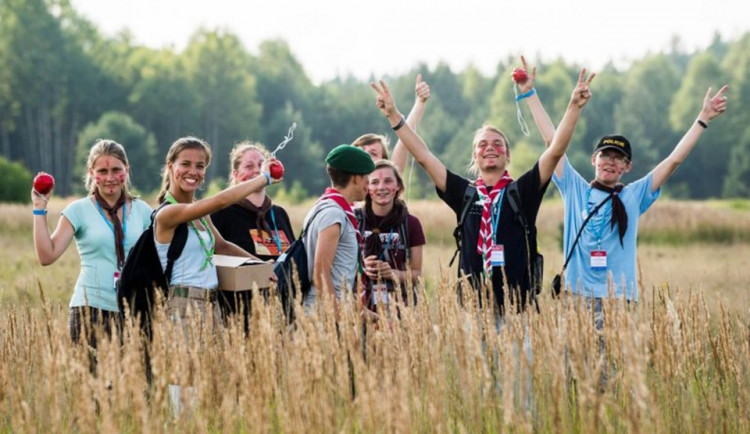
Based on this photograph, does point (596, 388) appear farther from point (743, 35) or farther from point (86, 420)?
point (743, 35)

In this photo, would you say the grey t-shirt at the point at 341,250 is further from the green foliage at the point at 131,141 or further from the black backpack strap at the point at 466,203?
the green foliage at the point at 131,141

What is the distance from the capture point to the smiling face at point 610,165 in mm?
6555

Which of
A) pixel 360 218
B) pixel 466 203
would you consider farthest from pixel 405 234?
pixel 466 203

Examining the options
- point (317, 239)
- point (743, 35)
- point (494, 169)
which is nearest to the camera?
point (317, 239)

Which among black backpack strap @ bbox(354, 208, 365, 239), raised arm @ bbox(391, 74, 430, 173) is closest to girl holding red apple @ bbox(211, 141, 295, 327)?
black backpack strap @ bbox(354, 208, 365, 239)

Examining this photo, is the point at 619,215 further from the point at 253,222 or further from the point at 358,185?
the point at 253,222

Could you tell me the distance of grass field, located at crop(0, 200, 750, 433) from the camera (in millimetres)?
3910

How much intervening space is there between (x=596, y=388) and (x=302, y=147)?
3389 inches

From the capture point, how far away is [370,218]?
6.40 meters

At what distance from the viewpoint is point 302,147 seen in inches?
3529

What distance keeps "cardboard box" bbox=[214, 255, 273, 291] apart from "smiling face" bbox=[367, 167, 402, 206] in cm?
115

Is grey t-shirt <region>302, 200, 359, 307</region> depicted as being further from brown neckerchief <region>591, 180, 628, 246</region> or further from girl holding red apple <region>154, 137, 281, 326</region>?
brown neckerchief <region>591, 180, 628, 246</region>

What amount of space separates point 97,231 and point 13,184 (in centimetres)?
3350

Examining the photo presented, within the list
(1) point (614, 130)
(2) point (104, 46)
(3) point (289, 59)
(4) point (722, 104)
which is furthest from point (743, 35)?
(4) point (722, 104)
